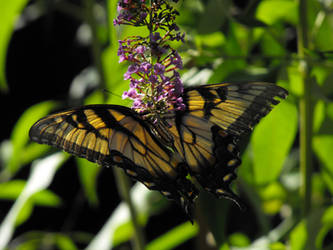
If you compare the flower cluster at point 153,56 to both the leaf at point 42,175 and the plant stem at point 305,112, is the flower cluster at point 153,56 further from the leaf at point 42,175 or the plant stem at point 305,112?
the leaf at point 42,175

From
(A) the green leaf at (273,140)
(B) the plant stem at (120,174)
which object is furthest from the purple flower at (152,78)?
(B) the plant stem at (120,174)

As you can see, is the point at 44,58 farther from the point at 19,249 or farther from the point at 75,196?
the point at 19,249

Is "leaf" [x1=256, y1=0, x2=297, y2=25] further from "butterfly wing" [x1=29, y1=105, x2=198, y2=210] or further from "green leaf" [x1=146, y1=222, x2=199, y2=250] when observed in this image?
"green leaf" [x1=146, y1=222, x2=199, y2=250]

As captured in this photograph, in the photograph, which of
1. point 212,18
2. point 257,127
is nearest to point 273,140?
point 257,127

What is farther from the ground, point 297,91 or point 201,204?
point 297,91

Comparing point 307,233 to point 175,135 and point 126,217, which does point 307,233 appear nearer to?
point 175,135

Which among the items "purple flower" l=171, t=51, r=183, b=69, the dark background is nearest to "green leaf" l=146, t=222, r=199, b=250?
"purple flower" l=171, t=51, r=183, b=69

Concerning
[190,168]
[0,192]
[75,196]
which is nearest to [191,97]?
[190,168]

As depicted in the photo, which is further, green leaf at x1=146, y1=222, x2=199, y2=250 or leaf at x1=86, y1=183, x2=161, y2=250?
green leaf at x1=146, y1=222, x2=199, y2=250
